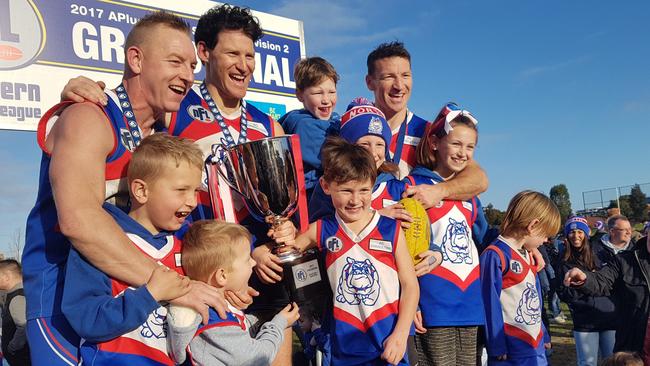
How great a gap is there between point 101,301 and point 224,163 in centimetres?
94

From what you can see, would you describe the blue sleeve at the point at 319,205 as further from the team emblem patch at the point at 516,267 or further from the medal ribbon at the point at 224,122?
the team emblem patch at the point at 516,267

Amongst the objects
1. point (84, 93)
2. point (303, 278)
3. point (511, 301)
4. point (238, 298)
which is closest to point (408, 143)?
point (511, 301)

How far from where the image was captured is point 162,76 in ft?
7.92

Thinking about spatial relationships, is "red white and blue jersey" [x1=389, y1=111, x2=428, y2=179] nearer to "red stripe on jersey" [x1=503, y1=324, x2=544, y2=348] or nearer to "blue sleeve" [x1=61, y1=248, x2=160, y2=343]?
"red stripe on jersey" [x1=503, y1=324, x2=544, y2=348]

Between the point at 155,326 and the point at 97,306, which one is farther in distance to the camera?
the point at 155,326

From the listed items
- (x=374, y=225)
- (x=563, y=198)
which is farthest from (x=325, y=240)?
(x=563, y=198)

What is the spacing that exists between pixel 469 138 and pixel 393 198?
695mm

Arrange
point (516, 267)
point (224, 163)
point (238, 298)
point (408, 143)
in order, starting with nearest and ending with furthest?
point (238, 298), point (224, 163), point (408, 143), point (516, 267)

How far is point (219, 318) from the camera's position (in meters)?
2.21

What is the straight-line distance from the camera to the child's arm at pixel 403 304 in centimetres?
266

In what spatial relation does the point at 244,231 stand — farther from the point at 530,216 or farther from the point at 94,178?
the point at 530,216

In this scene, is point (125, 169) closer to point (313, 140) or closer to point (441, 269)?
point (313, 140)

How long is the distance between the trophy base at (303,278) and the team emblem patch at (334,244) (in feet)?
0.47

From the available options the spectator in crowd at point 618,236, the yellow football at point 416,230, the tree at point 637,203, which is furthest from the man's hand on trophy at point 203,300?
the tree at point 637,203
